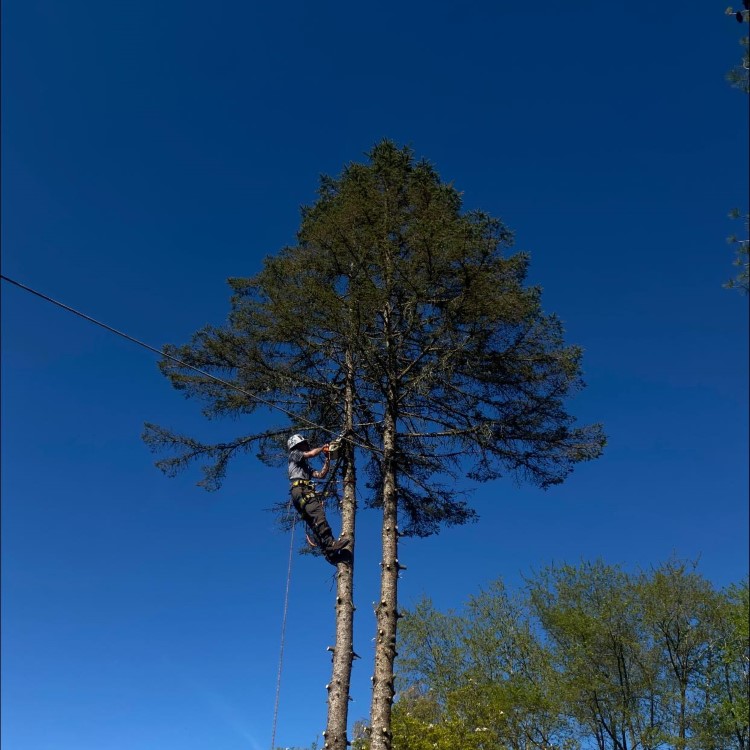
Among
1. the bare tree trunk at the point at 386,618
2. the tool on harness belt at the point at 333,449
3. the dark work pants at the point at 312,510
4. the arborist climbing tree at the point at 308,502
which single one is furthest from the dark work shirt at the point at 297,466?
the bare tree trunk at the point at 386,618

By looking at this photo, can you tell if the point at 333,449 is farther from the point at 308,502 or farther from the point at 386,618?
the point at 386,618

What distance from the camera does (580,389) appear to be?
35.7 feet

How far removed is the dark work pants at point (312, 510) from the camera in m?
8.79

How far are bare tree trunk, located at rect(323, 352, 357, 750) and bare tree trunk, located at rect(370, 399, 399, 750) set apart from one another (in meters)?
0.36

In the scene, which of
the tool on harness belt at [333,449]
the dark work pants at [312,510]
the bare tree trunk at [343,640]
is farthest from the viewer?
the tool on harness belt at [333,449]

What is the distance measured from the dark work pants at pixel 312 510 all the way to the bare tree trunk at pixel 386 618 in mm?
954

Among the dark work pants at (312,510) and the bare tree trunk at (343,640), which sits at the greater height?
the dark work pants at (312,510)

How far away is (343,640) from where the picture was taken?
8352 millimetres

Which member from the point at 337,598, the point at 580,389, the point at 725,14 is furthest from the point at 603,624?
the point at 725,14

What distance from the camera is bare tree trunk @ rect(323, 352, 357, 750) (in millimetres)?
7871

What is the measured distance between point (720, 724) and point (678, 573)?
4406 millimetres

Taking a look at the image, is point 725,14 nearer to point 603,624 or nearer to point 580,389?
point 580,389

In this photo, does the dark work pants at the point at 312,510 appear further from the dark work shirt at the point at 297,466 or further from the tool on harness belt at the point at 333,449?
the tool on harness belt at the point at 333,449

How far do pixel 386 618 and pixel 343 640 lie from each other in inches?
24.9
